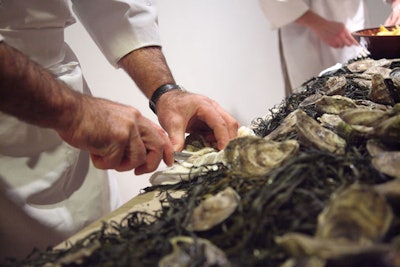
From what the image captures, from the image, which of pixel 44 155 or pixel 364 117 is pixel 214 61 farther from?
pixel 364 117

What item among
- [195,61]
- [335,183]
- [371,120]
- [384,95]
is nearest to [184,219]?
[335,183]

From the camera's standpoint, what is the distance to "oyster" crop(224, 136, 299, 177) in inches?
25.5

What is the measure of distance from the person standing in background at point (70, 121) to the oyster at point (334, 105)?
0.22 meters

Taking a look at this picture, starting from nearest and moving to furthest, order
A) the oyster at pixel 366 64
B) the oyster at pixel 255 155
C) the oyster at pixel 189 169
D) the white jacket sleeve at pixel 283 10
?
the oyster at pixel 255 155
the oyster at pixel 189 169
the oyster at pixel 366 64
the white jacket sleeve at pixel 283 10

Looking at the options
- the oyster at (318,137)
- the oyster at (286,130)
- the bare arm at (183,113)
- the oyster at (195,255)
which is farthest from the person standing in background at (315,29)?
the oyster at (195,255)

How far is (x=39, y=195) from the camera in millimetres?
1034

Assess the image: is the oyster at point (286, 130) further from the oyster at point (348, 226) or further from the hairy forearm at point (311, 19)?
the hairy forearm at point (311, 19)

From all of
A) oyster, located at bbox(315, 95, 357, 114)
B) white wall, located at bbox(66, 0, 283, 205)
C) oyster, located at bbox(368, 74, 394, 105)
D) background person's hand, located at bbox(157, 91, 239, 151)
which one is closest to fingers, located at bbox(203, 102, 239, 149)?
background person's hand, located at bbox(157, 91, 239, 151)

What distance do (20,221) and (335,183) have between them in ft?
2.66

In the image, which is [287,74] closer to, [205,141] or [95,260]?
[205,141]

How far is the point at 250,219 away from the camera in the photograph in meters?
0.52

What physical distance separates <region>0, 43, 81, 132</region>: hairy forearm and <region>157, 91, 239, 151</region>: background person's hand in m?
0.31

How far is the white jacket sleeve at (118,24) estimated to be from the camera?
49.5 inches

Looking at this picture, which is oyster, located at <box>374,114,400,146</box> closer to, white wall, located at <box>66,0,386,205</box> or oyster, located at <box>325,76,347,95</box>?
oyster, located at <box>325,76,347,95</box>
